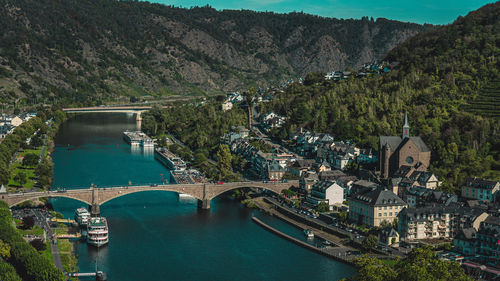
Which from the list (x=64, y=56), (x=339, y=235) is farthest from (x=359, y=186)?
(x=64, y=56)

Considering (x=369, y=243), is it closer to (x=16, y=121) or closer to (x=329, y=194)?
(x=329, y=194)

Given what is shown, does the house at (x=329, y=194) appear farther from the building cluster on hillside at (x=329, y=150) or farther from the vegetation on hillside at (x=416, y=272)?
the vegetation on hillside at (x=416, y=272)

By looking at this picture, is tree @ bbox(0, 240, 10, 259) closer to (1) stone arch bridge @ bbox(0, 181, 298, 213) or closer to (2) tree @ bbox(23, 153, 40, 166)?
(1) stone arch bridge @ bbox(0, 181, 298, 213)

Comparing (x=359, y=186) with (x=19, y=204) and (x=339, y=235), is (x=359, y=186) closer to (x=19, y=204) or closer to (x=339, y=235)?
(x=339, y=235)

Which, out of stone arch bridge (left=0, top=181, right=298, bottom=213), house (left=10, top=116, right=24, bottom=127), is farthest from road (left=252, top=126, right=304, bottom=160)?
house (left=10, top=116, right=24, bottom=127)

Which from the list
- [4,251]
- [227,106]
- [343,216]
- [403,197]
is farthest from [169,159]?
[4,251]

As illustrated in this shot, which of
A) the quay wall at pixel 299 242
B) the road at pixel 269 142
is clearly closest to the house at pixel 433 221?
the quay wall at pixel 299 242
